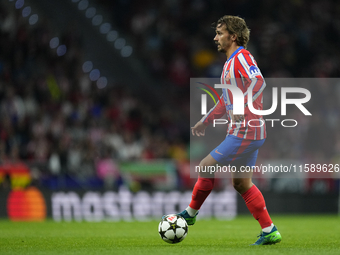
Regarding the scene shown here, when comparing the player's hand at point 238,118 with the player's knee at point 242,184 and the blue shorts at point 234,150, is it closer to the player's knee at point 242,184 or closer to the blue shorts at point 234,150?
the blue shorts at point 234,150

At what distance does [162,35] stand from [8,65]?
216 inches

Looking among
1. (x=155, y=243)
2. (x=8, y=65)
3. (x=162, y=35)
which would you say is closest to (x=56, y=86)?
(x=8, y=65)

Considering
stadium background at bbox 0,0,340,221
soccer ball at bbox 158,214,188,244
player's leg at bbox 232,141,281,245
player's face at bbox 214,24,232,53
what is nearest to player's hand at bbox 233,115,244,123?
player's leg at bbox 232,141,281,245

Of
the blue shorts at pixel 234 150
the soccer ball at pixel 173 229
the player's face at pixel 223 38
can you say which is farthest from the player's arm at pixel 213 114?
the soccer ball at pixel 173 229

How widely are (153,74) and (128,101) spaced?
6.68ft

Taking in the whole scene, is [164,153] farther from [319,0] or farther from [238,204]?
[319,0]

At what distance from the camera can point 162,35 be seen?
17453 millimetres

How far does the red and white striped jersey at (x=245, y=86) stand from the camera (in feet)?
17.1

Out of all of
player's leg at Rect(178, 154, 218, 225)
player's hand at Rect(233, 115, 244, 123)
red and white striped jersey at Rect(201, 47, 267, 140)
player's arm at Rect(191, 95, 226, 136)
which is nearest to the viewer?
player's hand at Rect(233, 115, 244, 123)

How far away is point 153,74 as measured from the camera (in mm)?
17188

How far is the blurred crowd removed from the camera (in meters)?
12.6

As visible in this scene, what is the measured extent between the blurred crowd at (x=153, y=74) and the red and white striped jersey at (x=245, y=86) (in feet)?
23.0

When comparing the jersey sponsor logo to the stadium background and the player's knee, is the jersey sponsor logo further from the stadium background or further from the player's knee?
the stadium background

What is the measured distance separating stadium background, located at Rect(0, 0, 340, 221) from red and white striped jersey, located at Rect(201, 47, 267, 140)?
6875mm
